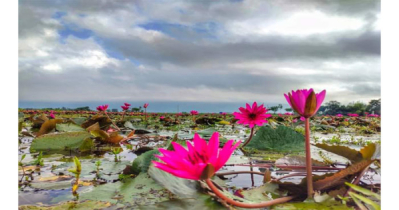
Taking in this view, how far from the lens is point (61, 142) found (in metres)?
1.72

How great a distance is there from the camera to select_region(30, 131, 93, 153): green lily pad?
1.68 meters

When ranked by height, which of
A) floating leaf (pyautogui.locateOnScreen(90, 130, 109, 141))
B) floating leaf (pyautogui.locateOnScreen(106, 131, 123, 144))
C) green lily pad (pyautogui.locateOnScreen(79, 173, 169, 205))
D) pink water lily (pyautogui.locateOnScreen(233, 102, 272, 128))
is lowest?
green lily pad (pyautogui.locateOnScreen(79, 173, 169, 205))

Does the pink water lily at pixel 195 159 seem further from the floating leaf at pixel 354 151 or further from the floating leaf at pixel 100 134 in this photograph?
the floating leaf at pixel 100 134

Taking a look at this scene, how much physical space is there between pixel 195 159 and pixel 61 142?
141 cm

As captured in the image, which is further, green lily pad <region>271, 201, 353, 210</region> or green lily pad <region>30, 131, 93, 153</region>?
green lily pad <region>30, 131, 93, 153</region>

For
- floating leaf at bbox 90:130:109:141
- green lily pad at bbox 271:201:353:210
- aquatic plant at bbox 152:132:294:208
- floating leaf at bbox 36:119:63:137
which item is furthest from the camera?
floating leaf at bbox 36:119:63:137

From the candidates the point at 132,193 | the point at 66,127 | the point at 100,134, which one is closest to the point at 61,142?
the point at 100,134

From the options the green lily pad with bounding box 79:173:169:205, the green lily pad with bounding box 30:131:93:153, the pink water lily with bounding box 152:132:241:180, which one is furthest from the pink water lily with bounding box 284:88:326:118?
the green lily pad with bounding box 30:131:93:153

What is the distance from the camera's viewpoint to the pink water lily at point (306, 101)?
58 cm

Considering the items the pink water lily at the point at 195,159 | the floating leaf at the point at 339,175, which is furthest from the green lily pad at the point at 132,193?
the floating leaf at the point at 339,175

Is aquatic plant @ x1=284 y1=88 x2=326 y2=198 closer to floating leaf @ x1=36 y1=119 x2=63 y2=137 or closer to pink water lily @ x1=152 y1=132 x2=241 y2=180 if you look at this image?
pink water lily @ x1=152 y1=132 x2=241 y2=180

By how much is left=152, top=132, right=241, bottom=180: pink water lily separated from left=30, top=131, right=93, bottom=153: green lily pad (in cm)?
122

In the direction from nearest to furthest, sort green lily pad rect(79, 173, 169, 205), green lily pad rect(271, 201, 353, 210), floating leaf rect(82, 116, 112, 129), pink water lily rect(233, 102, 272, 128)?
green lily pad rect(271, 201, 353, 210) < green lily pad rect(79, 173, 169, 205) < pink water lily rect(233, 102, 272, 128) < floating leaf rect(82, 116, 112, 129)

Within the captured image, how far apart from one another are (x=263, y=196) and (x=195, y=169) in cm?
28
